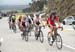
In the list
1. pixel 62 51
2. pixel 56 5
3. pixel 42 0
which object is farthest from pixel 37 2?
pixel 62 51

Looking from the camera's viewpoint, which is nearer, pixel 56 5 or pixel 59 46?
pixel 59 46

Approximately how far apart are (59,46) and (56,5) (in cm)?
4604

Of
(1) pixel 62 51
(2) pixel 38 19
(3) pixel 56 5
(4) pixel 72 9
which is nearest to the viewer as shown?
(1) pixel 62 51

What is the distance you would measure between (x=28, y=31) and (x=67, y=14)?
1499 inches

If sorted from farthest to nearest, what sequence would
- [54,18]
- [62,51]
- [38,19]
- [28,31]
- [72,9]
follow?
1. [72,9]
2. [28,31]
3. [38,19]
4. [54,18]
5. [62,51]

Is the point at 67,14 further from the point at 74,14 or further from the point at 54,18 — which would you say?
the point at 54,18

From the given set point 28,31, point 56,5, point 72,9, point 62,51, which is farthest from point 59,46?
point 56,5

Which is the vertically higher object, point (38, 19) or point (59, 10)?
point (38, 19)

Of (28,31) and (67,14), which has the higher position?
(28,31)

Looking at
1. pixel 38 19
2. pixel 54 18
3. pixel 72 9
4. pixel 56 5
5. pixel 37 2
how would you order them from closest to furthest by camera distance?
1. pixel 54 18
2. pixel 38 19
3. pixel 72 9
4. pixel 56 5
5. pixel 37 2

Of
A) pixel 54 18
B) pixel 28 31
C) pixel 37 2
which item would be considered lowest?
pixel 37 2

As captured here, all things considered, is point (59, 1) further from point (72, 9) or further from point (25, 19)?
point (25, 19)

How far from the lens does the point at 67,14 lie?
193 ft

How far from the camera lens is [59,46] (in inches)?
623
